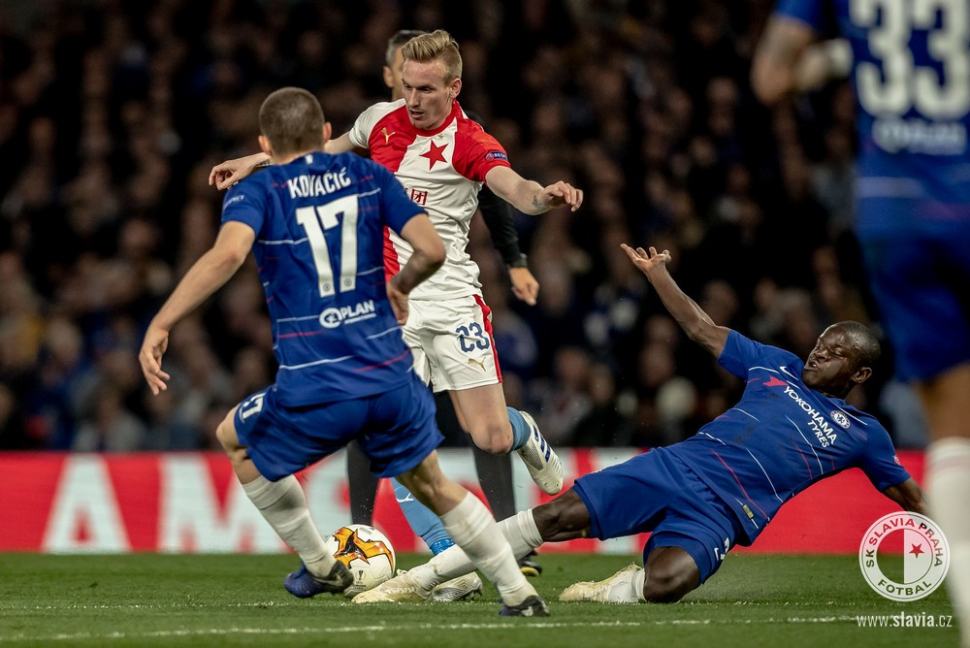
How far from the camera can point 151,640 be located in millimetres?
4621

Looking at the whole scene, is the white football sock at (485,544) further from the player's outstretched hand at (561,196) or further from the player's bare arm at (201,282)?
the player's outstretched hand at (561,196)

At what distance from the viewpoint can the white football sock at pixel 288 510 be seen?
541cm

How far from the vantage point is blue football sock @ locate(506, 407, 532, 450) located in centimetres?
688

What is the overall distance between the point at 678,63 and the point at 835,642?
8983 millimetres

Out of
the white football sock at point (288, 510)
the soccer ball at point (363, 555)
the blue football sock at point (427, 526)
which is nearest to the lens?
the white football sock at point (288, 510)

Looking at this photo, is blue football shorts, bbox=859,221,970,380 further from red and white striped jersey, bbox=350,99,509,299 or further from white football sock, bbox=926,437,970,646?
red and white striped jersey, bbox=350,99,509,299

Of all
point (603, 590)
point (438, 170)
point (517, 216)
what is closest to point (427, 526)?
point (603, 590)

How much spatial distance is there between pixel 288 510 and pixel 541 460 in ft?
6.31

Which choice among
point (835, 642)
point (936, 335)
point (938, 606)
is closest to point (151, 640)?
point (835, 642)

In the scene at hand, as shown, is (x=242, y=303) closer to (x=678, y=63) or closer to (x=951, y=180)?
(x=678, y=63)

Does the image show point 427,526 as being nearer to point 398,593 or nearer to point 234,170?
point 398,593

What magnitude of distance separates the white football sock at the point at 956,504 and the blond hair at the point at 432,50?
3.38m

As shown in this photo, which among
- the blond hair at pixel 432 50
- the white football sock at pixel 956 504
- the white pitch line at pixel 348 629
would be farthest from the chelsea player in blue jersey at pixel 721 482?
the white football sock at pixel 956 504

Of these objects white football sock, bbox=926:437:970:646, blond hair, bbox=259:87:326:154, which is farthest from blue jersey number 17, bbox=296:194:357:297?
white football sock, bbox=926:437:970:646
